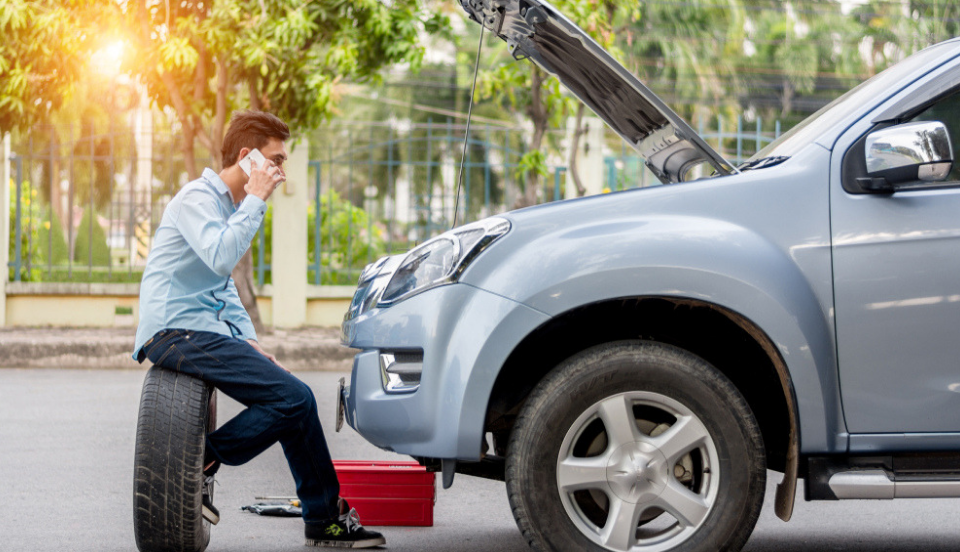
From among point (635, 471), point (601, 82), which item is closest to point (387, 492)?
point (635, 471)

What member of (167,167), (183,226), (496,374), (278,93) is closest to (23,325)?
(167,167)

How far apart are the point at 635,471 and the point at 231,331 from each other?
1.52 metres

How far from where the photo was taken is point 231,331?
371 centimetres

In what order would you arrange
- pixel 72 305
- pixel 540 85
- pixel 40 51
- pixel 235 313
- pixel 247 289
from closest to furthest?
pixel 235 313 → pixel 40 51 → pixel 247 289 → pixel 540 85 → pixel 72 305

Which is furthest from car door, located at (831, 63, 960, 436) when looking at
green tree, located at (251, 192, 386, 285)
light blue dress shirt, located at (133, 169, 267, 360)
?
green tree, located at (251, 192, 386, 285)

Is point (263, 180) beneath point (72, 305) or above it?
above

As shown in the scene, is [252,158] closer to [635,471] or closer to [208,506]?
[208,506]

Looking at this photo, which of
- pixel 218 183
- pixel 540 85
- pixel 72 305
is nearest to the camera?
pixel 218 183

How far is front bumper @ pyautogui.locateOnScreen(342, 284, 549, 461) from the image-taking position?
3.05 m

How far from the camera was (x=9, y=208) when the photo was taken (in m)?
12.2

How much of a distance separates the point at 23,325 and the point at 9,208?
1386 mm

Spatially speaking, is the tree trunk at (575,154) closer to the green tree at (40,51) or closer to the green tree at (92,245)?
the green tree at (40,51)

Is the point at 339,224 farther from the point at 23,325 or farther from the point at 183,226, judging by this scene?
the point at 183,226

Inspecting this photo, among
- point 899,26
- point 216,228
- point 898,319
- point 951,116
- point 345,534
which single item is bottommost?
point 345,534
